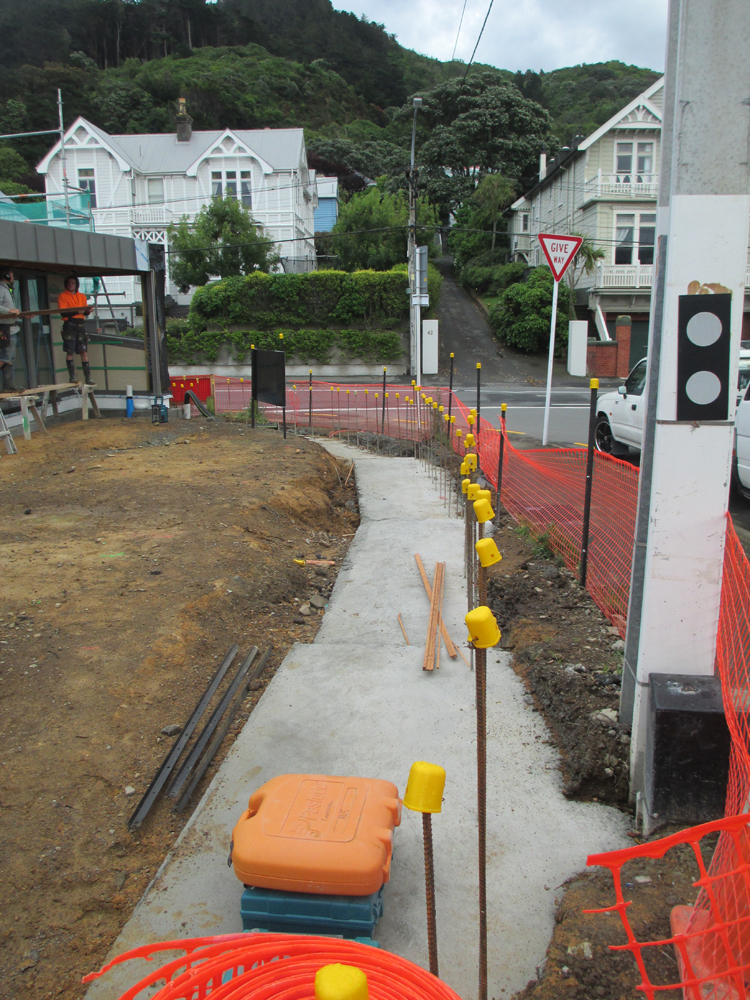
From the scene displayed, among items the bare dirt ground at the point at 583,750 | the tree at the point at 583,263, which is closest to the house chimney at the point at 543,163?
the tree at the point at 583,263

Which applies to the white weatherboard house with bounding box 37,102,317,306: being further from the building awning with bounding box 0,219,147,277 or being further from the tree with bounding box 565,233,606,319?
the building awning with bounding box 0,219,147,277

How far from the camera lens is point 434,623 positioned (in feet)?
17.4

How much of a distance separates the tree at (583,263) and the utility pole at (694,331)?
31.2 m

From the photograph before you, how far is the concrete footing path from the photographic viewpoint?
8.67ft

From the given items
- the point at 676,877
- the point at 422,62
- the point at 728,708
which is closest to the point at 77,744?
the point at 676,877

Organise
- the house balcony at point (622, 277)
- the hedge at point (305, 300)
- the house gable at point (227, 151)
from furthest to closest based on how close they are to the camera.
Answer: the house gable at point (227, 151)
the house balcony at point (622, 277)
the hedge at point (305, 300)

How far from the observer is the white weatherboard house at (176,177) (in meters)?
39.9

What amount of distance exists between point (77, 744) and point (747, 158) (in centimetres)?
420

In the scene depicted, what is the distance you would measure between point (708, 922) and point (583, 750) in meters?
1.26

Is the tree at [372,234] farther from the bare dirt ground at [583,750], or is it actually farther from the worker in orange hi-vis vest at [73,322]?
the bare dirt ground at [583,750]

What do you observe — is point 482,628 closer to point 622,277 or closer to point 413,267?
point 413,267

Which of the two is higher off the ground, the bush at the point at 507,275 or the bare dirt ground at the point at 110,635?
the bush at the point at 507,275

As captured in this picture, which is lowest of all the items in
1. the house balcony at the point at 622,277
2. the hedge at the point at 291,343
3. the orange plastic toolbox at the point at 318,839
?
the orange plastic toolbox at the point at 318,839

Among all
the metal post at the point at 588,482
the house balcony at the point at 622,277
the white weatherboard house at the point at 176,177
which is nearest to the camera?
the metal post at the point at 588,482
